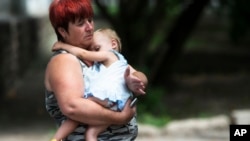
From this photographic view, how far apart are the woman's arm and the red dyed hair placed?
0.55 feet

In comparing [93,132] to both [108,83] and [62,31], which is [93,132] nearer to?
[108,83]

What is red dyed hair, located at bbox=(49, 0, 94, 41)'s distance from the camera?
10.1 ft

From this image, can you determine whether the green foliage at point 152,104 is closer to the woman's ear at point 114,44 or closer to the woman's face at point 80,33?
the woman's ear at point 114,44

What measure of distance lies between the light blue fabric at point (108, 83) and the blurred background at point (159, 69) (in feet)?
18.8

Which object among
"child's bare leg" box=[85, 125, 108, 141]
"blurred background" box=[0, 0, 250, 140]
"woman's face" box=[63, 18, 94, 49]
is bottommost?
"child's bare leg" box=[85, 125, 108, 141]

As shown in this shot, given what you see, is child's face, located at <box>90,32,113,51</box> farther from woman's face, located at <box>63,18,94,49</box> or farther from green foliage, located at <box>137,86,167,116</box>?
green foliage, located at <box>137,86,167,116</box>

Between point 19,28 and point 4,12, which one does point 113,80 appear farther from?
point 4,12

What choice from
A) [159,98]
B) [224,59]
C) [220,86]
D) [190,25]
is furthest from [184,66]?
[159,98]

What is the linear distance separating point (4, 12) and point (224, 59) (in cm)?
630

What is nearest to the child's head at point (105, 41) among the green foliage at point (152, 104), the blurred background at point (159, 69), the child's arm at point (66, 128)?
the child's arm at point (66, 128)

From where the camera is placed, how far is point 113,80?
315 centimetres

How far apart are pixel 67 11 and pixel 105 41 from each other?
0.99 ft

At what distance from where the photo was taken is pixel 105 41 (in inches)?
129

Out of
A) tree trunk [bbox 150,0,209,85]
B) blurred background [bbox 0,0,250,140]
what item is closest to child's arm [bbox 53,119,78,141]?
blurred background [bbox 0,0,250,140]
